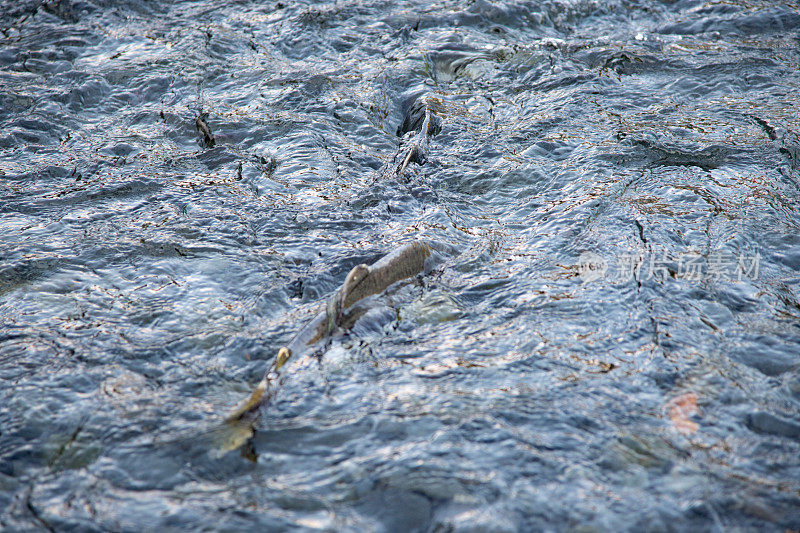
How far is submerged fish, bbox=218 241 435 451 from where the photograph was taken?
306 centimetres

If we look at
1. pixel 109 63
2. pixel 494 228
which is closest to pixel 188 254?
pixel 494 228

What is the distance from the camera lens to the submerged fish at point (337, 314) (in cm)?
306

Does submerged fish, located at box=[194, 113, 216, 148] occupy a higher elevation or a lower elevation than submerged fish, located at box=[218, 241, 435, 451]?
higher

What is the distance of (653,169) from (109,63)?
234 inches

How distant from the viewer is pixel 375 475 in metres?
2.85

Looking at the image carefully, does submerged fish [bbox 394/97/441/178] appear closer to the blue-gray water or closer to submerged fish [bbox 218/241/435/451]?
the blue-gray water

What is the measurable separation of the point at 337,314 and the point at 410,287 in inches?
25.7

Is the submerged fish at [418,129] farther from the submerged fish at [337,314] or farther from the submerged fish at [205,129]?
the submerged fish at [205,129]

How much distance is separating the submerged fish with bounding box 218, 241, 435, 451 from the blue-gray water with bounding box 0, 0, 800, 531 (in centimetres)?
10

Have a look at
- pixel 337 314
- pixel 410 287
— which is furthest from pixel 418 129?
pixel 337 314

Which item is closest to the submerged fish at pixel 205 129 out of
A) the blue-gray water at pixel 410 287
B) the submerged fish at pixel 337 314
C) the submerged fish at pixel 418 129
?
the blue-gray water at pixel 410 287

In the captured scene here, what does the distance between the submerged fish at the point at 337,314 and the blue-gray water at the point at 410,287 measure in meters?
0.10

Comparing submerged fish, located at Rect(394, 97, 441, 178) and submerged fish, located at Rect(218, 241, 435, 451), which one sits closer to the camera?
submerged fish, located at Rect(218, 241, 435, 451)

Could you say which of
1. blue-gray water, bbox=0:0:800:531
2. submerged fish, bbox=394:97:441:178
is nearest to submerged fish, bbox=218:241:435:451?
blue-gray water, bbox=0:0:800:531
